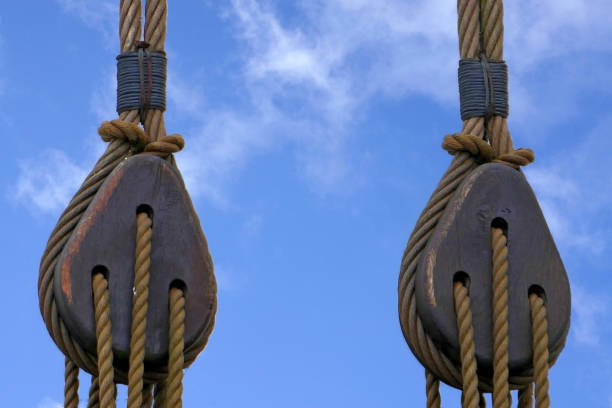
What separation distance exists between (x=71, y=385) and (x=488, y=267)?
1045 millimetres

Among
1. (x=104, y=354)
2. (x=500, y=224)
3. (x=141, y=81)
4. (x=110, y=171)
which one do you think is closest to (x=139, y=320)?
(x=104, y=354)

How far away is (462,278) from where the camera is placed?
362 cm

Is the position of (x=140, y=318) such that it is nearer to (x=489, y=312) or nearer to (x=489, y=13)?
(x=489, y=312)

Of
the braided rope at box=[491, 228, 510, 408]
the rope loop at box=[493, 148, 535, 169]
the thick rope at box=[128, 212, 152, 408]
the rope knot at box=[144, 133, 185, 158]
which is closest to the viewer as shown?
the thick rope at box=[128, 212, 152, 408]

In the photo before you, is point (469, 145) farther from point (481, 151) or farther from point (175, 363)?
point (175, 363)

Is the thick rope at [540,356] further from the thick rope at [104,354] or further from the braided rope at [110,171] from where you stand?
the thick rope at [104,354]

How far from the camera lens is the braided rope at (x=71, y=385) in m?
3.59

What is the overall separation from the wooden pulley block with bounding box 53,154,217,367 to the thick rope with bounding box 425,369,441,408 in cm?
55

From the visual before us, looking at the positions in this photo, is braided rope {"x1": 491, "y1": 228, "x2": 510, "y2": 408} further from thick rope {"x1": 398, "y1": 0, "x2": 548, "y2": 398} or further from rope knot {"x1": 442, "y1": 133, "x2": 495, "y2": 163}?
rope knot {"x1": 442, "y1": 133, "x2": 495, "y2": 163}

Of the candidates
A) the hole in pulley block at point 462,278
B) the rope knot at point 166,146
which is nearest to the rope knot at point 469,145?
the hole in pulley block at point 462,278

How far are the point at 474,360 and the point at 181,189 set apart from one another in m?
0.81

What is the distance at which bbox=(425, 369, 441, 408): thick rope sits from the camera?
3.65 m

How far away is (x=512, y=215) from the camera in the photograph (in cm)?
370

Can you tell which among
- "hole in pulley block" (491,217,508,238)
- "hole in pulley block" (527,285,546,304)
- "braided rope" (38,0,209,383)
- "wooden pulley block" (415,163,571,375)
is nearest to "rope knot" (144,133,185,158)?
"braided rope" (38,0,209,383)
